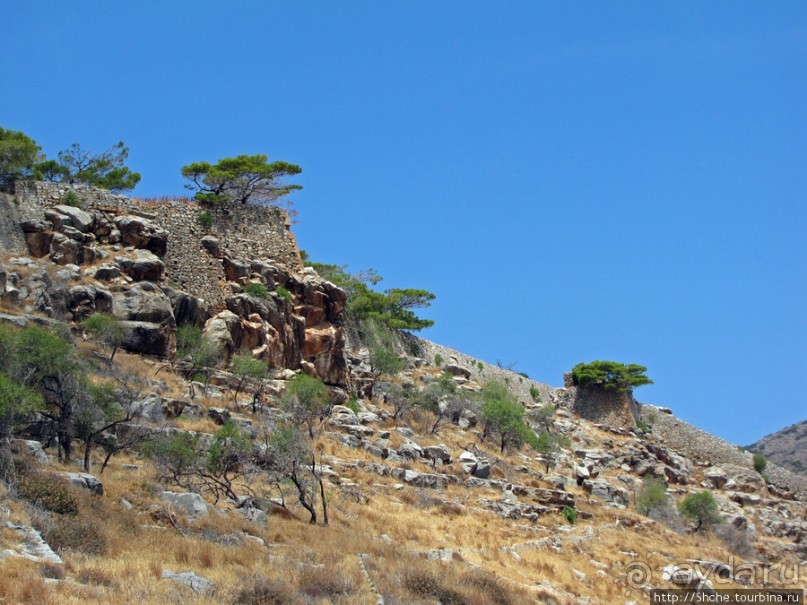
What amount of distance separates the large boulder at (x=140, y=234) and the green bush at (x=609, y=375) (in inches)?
1150

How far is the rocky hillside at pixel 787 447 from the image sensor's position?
10341cm

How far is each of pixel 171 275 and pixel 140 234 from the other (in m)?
1.76

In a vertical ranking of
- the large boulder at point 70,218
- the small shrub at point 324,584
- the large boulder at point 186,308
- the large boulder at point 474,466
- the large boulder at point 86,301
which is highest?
the large boulder at point 70,218

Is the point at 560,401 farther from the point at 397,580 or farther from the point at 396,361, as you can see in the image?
the point at 397,580

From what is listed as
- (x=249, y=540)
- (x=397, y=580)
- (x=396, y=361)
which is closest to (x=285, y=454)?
(x=249, y=540)

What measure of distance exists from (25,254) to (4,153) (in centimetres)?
441

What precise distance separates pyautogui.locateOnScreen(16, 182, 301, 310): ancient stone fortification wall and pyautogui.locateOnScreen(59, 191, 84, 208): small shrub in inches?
7.0

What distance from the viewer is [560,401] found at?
5331 cm

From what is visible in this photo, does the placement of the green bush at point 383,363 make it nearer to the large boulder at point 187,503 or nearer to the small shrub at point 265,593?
the large boulder at point 187,503

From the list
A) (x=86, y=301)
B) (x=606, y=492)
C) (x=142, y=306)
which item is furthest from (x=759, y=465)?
(x=86, y=301)

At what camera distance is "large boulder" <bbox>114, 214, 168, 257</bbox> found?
32.3 metres

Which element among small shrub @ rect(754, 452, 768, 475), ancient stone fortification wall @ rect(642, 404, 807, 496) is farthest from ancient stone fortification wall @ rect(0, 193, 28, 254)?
small shrub @ rect(754, 452, 768, 475)

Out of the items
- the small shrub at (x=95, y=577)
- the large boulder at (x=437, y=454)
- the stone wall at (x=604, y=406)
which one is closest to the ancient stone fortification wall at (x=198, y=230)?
the large boulder at (x=437, y=454)

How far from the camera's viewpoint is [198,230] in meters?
34.9
